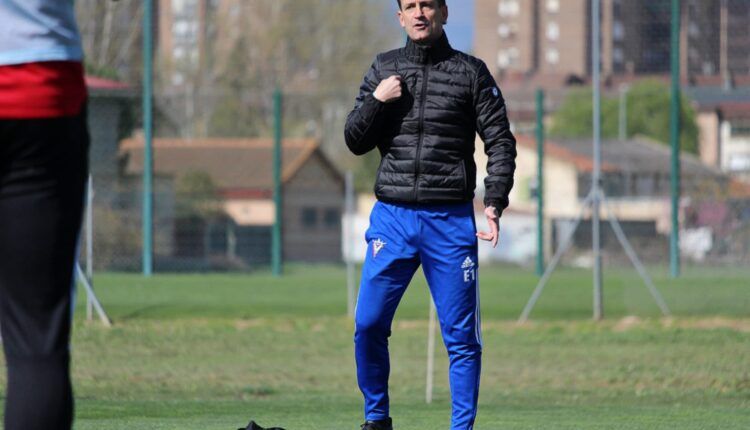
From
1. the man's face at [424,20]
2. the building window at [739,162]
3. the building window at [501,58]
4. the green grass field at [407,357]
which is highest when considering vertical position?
the building window at [501,58]

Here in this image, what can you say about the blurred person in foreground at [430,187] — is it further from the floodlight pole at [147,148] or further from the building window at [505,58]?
the building window at [505,58]

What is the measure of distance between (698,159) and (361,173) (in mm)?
11563

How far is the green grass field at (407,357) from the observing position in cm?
745

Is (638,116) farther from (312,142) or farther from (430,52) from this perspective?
(430,52)

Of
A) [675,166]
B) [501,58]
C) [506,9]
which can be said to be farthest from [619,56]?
[501,58]

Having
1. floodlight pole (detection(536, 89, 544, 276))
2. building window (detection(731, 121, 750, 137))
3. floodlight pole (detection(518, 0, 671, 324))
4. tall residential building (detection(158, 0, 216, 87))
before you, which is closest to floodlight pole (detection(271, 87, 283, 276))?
tall residential building (detection(158, 0, 216, 87))

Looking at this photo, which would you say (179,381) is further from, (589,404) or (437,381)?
(589,404)

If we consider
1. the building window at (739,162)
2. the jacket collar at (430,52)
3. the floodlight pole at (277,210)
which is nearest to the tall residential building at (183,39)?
the floodlight pole at (277,210)

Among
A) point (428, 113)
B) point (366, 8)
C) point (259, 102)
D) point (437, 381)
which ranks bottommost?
point (437, 381)

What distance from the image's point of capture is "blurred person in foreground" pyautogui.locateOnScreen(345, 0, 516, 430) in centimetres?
549

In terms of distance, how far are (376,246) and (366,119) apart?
1.71ft

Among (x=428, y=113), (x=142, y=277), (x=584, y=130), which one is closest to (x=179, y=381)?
(x=428, y=113)

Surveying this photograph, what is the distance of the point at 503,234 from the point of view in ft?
83.9

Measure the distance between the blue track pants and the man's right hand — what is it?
0.44m
